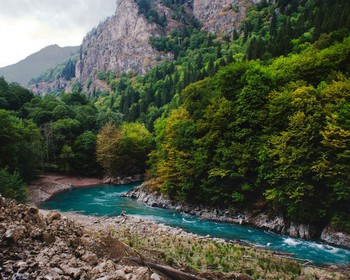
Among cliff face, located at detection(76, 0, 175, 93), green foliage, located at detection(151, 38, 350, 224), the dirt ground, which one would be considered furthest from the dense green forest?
cliff face, located at detection(76, 0, 175, 93)

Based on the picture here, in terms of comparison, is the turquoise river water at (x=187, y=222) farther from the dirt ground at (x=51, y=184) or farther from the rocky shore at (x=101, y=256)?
the rocky shore at (x=101, y=256)

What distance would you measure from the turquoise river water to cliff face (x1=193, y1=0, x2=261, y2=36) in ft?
441

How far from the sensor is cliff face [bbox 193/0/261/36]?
157663 mm

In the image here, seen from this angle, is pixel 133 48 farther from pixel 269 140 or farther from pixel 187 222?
pixel 187 222

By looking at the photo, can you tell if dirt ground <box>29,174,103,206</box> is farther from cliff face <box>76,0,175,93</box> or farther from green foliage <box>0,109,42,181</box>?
cliff face <box>76,0,175,93</box>

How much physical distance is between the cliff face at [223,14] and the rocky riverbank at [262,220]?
13602 centimetres

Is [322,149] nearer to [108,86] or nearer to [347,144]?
[347,144]

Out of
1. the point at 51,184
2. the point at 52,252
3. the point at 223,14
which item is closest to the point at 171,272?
the point at 52,252

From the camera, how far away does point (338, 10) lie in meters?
55.3

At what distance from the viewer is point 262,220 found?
1139 inches

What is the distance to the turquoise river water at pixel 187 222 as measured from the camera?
21.9 metres

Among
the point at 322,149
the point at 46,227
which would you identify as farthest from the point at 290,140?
the point at 46,227

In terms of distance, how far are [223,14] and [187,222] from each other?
6415 inches

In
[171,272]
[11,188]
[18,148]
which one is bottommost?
[11,188]
